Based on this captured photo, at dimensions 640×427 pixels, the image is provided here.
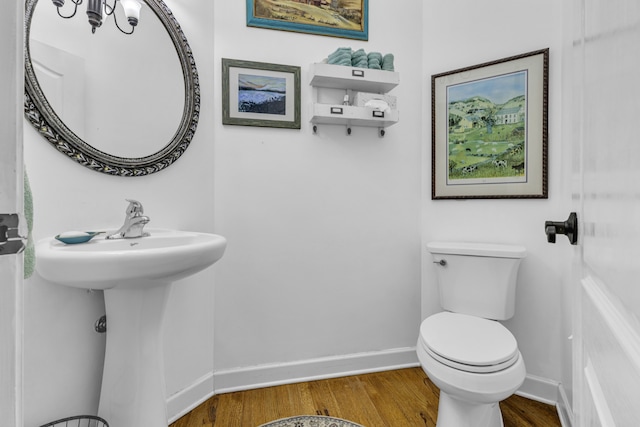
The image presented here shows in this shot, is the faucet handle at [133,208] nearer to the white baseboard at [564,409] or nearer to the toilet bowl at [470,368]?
the toilet bowl at [470,368]

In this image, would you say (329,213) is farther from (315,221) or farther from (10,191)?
(10,191)

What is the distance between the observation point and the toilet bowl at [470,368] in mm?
1062

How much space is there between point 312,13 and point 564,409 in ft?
7.75

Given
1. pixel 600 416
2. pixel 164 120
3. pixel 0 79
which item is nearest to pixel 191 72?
pixel 164 120

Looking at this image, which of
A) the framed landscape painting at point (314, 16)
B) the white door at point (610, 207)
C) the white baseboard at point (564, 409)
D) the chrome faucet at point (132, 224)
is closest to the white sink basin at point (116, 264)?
the chrome faucet at point (132, 224)

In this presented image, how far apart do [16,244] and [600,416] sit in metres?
0.72

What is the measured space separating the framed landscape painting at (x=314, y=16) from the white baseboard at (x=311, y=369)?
6.15 feet

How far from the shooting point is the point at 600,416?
1.39 ft

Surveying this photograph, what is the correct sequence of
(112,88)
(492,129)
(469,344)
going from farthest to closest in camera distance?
(492,129) → (112,88) → (469,344)

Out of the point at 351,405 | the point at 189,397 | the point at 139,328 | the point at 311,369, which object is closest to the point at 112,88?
the point at 139,328

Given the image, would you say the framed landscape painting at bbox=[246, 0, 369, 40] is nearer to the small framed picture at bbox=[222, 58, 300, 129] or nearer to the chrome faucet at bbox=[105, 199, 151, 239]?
the small framed picture at bbox=[222, 58, 300, 129]

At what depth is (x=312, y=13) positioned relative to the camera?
1.82m

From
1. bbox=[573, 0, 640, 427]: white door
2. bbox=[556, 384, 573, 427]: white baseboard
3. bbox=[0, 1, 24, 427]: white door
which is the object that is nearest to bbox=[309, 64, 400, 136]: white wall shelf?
bbox=[573, 0, 640, 427]: white door

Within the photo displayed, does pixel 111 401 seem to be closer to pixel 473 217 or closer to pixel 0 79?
pixel 0 79
